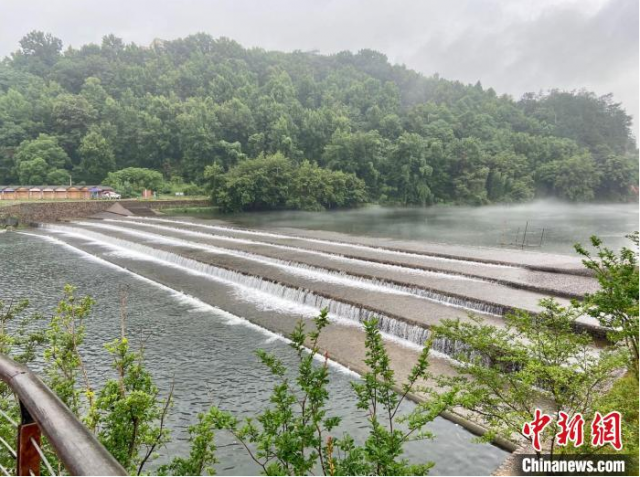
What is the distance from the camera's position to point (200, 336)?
9.80m

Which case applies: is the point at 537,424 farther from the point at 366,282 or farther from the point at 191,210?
the point at 191,210

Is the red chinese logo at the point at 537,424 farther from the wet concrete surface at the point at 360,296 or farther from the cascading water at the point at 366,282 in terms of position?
the cascading water at the point at 366,282

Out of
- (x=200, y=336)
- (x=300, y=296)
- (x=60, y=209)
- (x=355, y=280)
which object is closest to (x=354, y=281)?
(x=355, y=280)

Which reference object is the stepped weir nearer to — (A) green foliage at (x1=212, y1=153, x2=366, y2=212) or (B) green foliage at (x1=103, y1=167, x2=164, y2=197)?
(A) green foliage at (x1=212, y1=153, x2=366, y2=212)

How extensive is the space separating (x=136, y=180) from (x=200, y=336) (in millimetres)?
44883

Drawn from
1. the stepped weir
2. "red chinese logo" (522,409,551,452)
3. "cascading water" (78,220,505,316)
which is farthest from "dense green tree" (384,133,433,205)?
"red chinese logo" (522,409,551,452)

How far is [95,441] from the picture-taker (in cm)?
121

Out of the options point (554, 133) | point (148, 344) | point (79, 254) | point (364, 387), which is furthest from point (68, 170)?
point (554, 133)

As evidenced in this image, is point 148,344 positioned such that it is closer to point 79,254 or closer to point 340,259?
point 340,259

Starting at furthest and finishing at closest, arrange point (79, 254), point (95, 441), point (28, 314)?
point (79, 254), point (28, 314), point (95, 441)

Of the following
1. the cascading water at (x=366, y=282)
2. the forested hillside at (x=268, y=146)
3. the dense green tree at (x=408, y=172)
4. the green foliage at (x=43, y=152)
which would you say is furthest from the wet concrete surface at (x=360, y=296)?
the green foliage at (x=43, y=152)

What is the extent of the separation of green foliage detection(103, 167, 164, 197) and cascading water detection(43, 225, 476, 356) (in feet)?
93.7

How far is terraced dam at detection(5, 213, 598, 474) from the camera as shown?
31.3 feet

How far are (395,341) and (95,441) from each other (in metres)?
8.56
